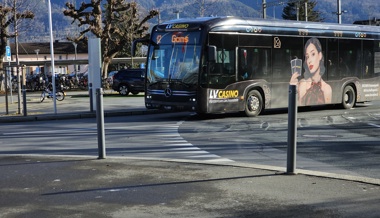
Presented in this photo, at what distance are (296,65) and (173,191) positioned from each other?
14.1m

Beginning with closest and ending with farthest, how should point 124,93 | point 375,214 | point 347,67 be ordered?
point 375,214
point 347,67
point 124,93

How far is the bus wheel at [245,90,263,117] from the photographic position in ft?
60.5

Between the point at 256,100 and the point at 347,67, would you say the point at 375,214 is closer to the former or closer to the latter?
the point at 256,100

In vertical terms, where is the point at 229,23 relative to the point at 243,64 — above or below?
above

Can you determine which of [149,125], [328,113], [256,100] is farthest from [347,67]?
[149,125]

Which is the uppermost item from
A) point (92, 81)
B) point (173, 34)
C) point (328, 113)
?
point (173, 34)

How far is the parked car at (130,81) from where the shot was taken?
35.1m

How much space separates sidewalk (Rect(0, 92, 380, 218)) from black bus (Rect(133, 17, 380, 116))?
876 centimetres

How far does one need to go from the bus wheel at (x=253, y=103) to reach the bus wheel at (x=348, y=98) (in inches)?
192

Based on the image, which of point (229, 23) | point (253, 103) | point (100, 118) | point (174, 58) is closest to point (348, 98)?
point (253, 103)

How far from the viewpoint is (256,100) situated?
18.6 m

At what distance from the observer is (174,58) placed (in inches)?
696

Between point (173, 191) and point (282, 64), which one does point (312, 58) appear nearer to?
point (282, 64)

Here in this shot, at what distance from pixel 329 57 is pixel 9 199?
1682 centimetres
